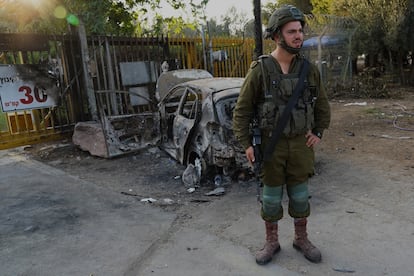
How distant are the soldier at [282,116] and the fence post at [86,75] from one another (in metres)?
5.69

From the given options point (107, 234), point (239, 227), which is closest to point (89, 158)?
point (107, 234)

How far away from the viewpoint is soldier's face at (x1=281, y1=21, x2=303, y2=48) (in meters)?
2.67

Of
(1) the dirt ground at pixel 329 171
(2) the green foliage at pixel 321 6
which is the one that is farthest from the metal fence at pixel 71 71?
(2) the green foliage at pixel 321 6

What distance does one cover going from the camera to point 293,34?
8.74 feet

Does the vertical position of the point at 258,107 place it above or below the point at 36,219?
above

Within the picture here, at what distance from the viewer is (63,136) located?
7734 mm

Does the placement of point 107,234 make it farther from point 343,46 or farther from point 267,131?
point 343,46

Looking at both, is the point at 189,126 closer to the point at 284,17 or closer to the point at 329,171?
the point at 329,171

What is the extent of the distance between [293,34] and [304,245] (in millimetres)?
1694

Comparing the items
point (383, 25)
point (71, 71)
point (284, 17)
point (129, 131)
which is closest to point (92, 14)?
point (71, 71)

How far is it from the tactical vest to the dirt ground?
3.70 feet

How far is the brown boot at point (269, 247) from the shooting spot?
2990 mm

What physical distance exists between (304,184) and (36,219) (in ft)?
9.95

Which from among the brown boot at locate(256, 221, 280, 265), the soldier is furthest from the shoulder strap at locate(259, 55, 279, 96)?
the brown boot at locate(256, 221, 280, 265)
